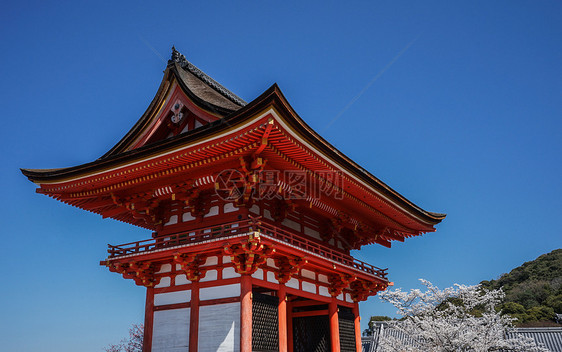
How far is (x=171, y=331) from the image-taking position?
43.2 feet

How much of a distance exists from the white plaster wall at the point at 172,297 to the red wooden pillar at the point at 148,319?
0.17 metres

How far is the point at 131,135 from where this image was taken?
51.4 ft

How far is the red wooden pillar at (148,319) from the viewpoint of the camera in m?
13.5

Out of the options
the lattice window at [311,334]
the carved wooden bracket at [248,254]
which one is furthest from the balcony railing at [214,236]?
the lattice window at [311,334]

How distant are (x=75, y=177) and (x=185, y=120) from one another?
4151 millimetres

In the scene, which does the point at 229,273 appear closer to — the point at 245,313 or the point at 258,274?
the point at 258,274

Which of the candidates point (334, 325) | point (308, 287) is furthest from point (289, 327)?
point (308, 287)

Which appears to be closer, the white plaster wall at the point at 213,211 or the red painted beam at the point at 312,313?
the white plaster wall at the point at 213,211

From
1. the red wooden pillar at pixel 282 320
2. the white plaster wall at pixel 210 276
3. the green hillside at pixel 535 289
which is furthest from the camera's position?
the green hillside at pixel 535 289

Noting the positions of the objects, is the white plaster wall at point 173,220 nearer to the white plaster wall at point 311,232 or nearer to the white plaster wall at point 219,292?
the white plaster wall at point 219,292

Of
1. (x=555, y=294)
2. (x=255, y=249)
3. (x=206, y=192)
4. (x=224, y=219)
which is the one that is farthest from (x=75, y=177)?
(x=555, y=294)

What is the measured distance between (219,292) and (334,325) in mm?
5366

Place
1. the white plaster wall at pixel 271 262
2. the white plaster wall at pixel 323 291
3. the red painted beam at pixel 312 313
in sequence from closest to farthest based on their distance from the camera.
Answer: the white plaster wall at pixel 271 262 < the white plaster wall at pixel 323 291 < the red painted beam at pixel 312 313

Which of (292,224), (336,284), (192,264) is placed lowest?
(336,284)
